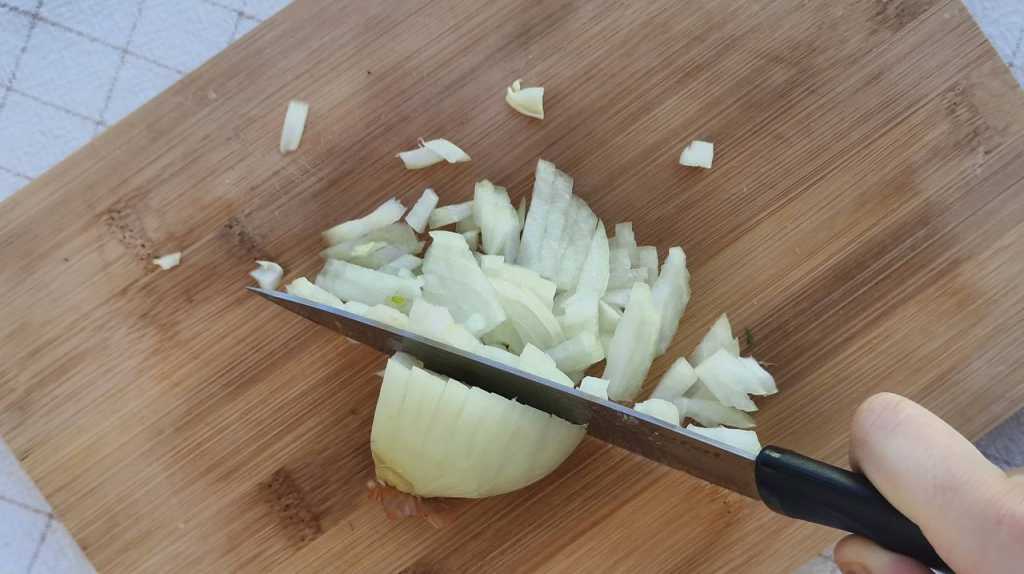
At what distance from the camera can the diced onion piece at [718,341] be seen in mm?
1497

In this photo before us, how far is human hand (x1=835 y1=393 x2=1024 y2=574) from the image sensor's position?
1015mm

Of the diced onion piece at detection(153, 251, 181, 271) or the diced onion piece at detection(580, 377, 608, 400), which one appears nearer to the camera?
the diced onion piece at detection(580, 377, 608, 400)

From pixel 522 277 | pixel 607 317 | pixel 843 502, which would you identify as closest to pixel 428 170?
pixel 522 277

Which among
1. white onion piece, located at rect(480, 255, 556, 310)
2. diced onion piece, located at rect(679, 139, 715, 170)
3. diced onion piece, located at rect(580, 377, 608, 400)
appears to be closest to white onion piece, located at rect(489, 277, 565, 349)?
white onion piece, located at rect(480, 255, 556, 310)

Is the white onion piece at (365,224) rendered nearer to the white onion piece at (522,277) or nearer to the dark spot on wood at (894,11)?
the white onion piece at (522,277)

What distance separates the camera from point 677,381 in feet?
4.89

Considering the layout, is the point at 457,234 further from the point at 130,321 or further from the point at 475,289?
the point at 130,321

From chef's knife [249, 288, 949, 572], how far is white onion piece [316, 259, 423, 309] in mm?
70

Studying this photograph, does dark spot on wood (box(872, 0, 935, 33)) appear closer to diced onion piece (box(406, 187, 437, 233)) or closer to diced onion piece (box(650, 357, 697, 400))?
diced onion piece (box(650, 357, 697, 400))

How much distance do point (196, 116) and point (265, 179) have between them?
0.16 metres

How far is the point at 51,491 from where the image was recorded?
4.97ft

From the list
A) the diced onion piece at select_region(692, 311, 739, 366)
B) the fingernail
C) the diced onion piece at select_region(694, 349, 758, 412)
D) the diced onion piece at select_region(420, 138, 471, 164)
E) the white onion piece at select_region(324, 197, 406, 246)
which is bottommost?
the fingernail

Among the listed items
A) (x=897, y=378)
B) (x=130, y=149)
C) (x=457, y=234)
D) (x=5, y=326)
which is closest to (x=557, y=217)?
(x=457, y=234)

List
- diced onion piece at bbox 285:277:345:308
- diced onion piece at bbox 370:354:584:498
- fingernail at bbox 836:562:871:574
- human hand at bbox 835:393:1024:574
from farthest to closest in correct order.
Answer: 1. diced onion piece at bbox 285:277:345:308
2. diced onion piece at bbox 370:354:584:498
3. fingernail at bbox 836:562:871:574
4. human hand at bbox 835:393:1024:574
